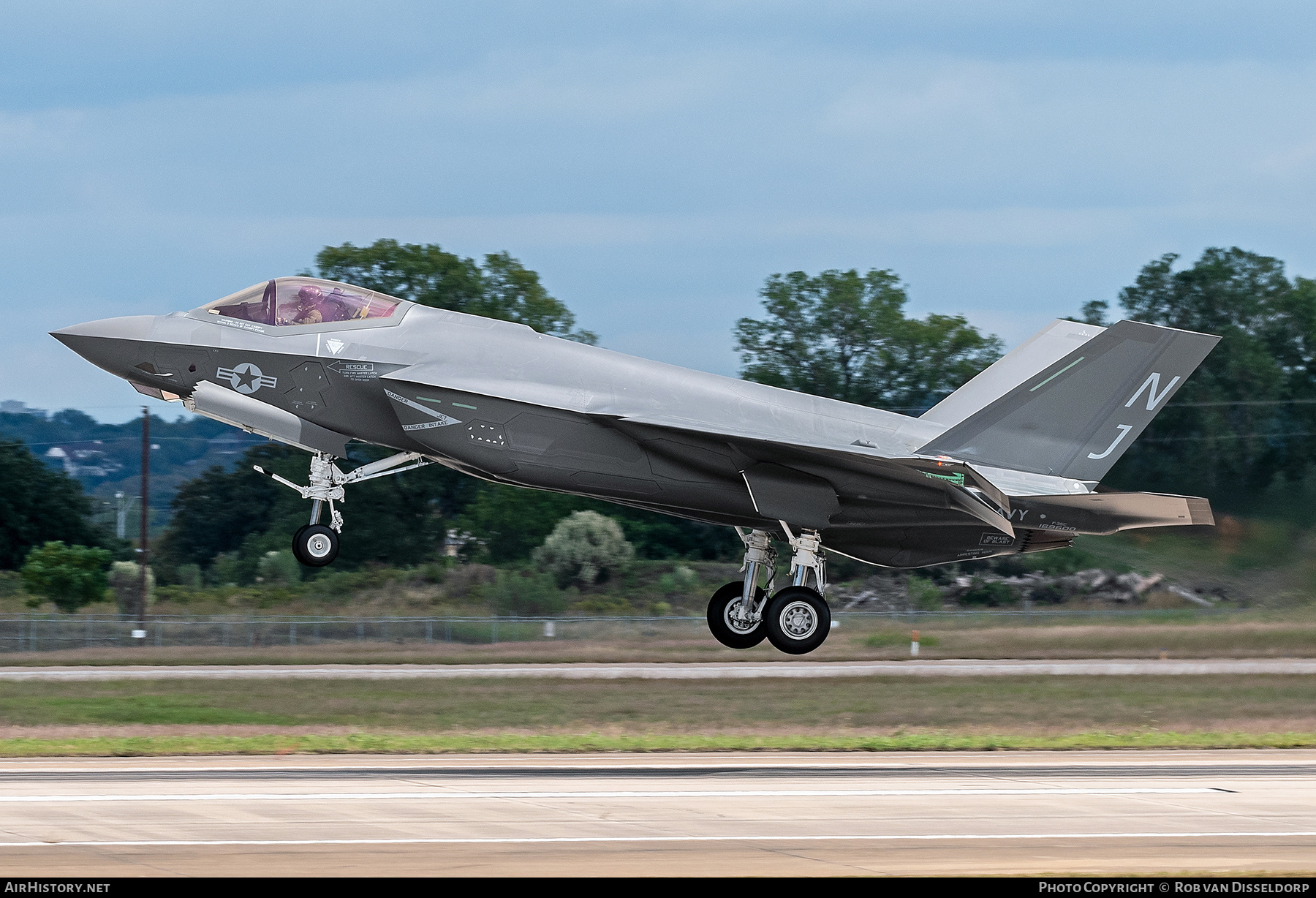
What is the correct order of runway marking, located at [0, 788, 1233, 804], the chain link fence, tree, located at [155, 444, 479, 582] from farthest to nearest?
1. tree, located at [155, 444, 479, 582]
2. the chain link fence
3. runway marking, located at [0, 788, 1233, 804]

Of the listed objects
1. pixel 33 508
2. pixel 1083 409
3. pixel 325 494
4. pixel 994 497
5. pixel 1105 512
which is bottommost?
A: pixel 1105 512

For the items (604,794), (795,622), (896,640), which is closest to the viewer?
(604,794)

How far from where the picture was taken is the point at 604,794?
1823 centimetres

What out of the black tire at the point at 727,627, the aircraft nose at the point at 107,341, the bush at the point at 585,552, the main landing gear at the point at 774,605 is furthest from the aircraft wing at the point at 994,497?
the bush at the point at 585,552

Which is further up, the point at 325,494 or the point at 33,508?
the point at 33,508

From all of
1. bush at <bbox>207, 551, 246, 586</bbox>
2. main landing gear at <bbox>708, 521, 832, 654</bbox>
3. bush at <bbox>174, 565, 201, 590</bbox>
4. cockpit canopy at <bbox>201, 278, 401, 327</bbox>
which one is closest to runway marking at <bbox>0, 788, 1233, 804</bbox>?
main landing gear at <bbox>708, 521, 832, 654</bbox>

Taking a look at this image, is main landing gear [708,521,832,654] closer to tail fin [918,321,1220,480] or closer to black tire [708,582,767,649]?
black tire [708,582,767,649]

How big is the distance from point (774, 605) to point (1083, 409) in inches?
207

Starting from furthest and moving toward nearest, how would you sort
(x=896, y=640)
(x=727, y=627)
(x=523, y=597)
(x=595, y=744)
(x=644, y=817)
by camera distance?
(x=523, y=597)
(x=896, y=640)
(x=595, y=744)
(x=727, y=627)
(x=644, y=817)

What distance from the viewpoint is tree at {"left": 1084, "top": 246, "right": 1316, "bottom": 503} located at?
134ft

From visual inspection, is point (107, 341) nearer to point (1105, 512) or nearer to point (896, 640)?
point (1105, 512)

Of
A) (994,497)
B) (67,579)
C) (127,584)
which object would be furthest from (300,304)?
(127,584)

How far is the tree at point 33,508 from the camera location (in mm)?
73188

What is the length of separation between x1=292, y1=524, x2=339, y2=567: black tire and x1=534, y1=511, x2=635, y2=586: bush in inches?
1688
